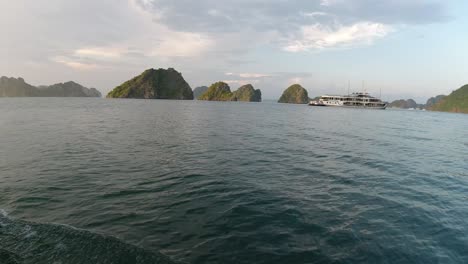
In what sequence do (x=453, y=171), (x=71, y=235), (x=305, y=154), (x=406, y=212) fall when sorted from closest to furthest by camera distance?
1. (x=71, y=235)
2. (x=406, y=212)
3. (x=453, y=171)
4. (x=305, y=154)

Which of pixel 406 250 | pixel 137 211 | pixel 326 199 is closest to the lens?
pixel 406 250

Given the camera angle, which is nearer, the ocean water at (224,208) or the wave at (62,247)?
the wave at (62,247)

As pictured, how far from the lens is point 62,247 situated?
966cm

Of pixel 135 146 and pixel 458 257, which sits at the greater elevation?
pixel 135 146

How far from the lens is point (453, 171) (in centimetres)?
2686

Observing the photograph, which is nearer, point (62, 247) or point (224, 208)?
point (62, 247)

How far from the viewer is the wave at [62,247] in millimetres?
8883

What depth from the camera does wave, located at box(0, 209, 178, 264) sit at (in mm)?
8883

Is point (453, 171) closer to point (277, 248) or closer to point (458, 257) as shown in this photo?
point (458, 257)

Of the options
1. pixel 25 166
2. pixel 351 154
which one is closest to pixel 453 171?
pixel 351 154

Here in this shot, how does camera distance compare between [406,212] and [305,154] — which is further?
[305,154]

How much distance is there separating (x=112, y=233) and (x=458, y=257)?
47.0ft

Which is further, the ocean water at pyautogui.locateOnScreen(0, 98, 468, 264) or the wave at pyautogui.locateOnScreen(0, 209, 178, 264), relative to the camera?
the ocean water at pyautogui.locateOnScreen(0, 98, 468, 264)

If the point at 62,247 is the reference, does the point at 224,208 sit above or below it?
below
